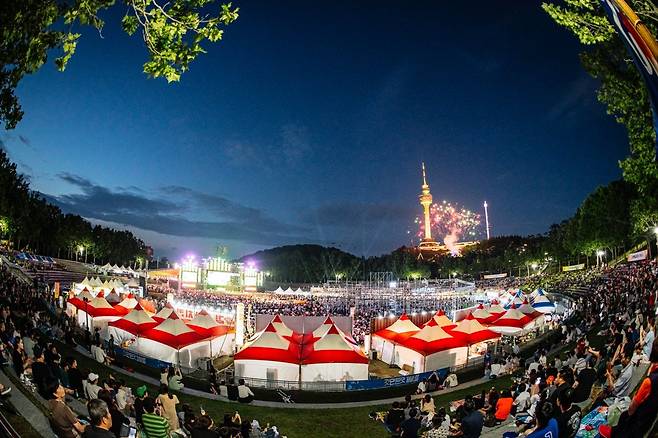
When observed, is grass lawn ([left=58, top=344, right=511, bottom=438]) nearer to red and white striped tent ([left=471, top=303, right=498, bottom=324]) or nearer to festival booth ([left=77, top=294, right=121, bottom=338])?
festival booth ([left=77, top=294, right=121, bottom=338])

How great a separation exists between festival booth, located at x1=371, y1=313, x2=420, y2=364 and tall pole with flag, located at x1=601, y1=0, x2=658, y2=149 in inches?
791

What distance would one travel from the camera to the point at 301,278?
16225cm

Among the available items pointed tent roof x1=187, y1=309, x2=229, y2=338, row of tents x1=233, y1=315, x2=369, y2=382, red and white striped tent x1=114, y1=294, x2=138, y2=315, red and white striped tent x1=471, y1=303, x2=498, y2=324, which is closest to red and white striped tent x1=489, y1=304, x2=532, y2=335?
red and white striped tent x1=471, y1=303, x2=498, y2=324

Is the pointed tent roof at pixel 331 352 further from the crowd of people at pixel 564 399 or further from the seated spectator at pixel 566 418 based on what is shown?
the seated spectator at pixel 566 418

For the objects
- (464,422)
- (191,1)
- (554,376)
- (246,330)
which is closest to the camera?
(191,1)

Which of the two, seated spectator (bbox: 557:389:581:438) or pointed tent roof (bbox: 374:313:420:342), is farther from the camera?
pointed tent roof (bbox: 374:313:420:342)

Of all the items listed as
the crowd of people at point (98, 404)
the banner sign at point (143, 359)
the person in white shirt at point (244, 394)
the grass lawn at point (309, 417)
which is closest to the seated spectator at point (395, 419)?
the grass lawn at point (309, 417)

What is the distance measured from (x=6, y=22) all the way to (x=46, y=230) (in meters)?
93.0

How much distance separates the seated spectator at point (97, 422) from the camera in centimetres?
509

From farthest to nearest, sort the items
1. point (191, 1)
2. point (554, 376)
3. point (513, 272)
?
point (513, 272), point (554, 376), point (191, 1)

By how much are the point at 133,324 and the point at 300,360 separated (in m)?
10.4

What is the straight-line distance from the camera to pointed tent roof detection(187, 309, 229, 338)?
A: 2262 centimetres

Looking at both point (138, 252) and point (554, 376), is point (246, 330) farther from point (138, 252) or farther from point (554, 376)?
point (138, 252)

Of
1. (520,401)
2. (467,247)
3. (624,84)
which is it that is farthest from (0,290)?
(467,247)
